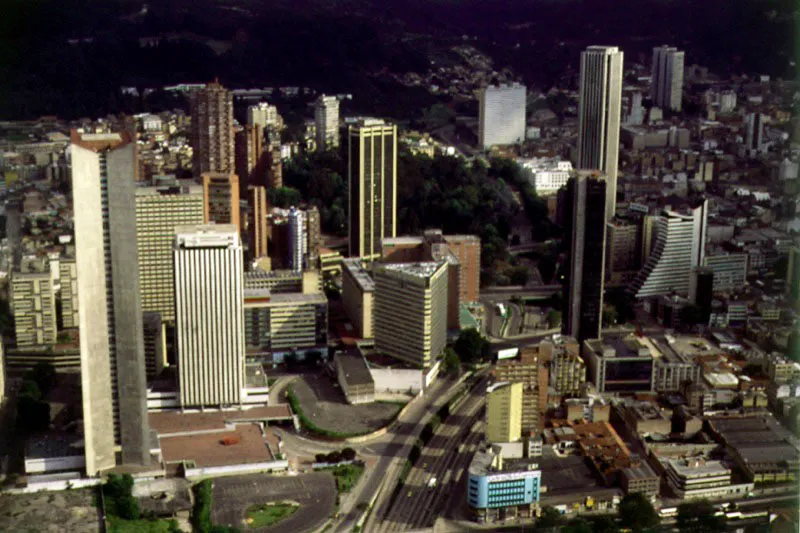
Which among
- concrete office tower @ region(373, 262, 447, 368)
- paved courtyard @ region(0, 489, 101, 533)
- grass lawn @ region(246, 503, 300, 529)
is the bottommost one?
grass lawn @ region(246, 503, 300, 529)

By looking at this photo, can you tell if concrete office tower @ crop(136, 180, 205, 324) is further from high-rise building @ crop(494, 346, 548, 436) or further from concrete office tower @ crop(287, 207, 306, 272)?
high-rise building @ crop(494, 346, 548, 436)

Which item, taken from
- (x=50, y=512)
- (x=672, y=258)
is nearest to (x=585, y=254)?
(x=672, y=258)

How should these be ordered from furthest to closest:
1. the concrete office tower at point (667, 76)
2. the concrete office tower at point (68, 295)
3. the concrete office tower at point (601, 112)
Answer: the concrete office tower at point (667, 76)
the concrete office tower at point (601, 112)
the concrete office tower at point (68, 295)

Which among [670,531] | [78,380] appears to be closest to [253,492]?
[78,380]

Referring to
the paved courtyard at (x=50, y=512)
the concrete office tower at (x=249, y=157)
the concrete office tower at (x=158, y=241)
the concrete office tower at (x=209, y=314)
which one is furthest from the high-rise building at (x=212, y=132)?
the paved courtyard at (x=50, y=512)

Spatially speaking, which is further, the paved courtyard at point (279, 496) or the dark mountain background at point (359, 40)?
the dark mountain background at point (359, 40)

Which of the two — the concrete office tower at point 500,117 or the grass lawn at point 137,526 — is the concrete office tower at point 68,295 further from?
the concrete office tower at point 500,117

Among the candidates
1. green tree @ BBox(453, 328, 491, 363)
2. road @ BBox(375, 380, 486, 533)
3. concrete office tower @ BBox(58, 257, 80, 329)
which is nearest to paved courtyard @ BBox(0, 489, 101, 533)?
road @ BBox(375, 380, 486, 533)
